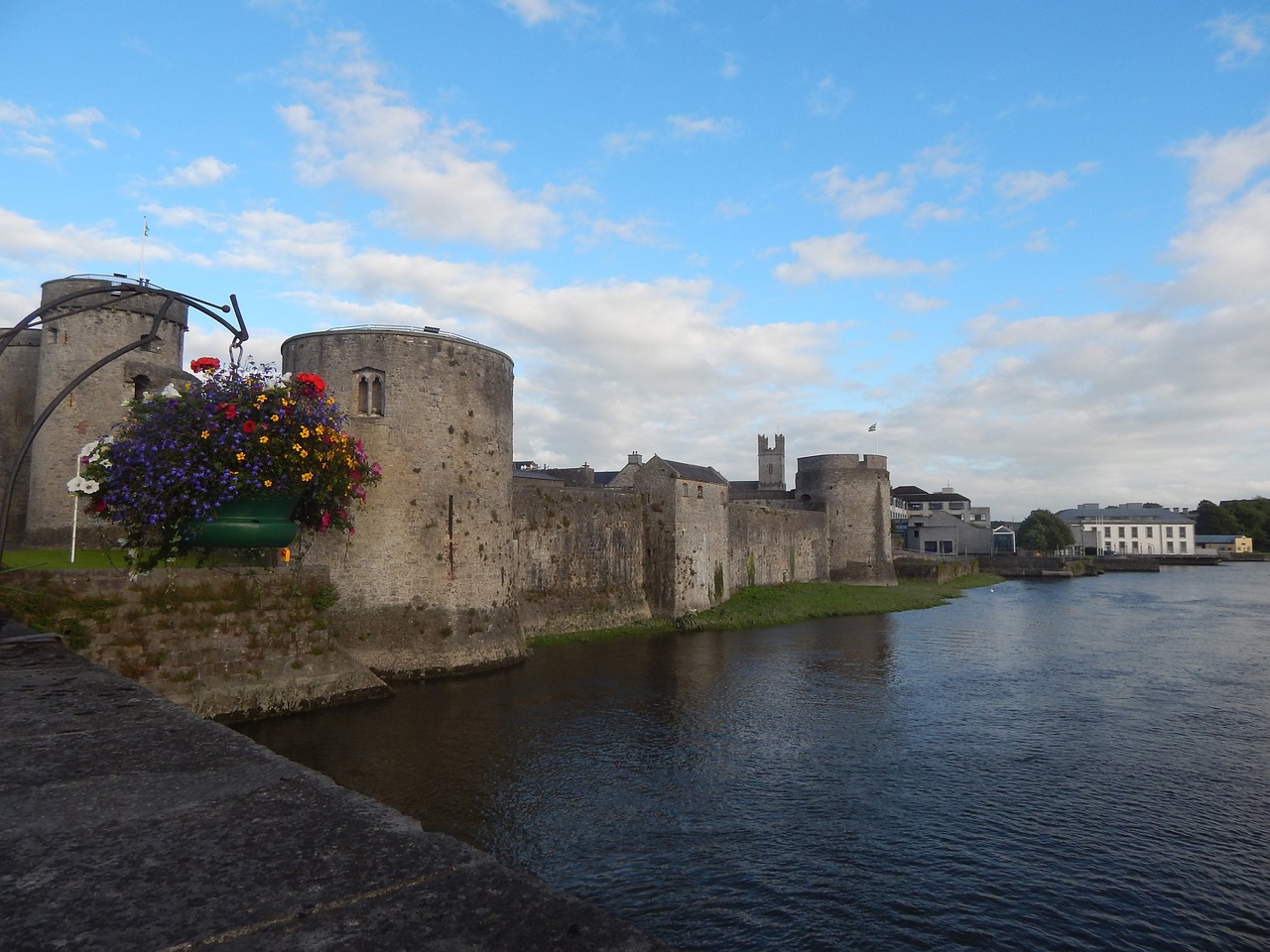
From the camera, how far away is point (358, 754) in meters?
11.9

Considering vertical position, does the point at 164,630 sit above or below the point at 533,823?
above

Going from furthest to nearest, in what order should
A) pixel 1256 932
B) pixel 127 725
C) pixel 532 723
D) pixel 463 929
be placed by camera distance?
1. pixel 532 723
2. pixel 1256 932
3. pixel 127 725
4. pixel 463 929

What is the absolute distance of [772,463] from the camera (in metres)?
78.8

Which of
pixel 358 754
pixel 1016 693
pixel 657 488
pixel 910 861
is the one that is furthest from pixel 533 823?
pixel 657 488

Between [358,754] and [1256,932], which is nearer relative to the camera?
[1256,932]

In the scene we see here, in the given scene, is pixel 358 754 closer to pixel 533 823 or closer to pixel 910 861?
pixel 533 823

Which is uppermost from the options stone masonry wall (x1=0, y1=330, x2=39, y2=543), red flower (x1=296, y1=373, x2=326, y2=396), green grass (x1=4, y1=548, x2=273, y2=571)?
stone masonry wall (x1=0, y1=330, x2=39, y2=543)

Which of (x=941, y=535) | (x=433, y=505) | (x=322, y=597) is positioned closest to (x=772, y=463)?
(x=941, y=535)

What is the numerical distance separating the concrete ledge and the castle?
1365cm

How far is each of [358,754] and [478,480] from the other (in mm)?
8410

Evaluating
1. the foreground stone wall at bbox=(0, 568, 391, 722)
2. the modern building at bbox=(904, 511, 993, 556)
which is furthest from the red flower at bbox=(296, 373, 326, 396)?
the modern building at bbox=(904, 511, 993, 556)

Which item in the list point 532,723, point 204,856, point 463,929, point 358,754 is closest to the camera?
point 463,929

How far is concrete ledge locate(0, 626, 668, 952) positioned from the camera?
70.0 inches

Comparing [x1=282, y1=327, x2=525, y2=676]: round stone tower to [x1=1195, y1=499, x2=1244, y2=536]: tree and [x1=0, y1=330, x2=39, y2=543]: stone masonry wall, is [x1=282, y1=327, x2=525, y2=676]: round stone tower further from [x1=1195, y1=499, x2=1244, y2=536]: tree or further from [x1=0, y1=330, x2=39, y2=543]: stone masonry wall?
[x1=1195, y1=499, x2=1244, y2=536]: tree
